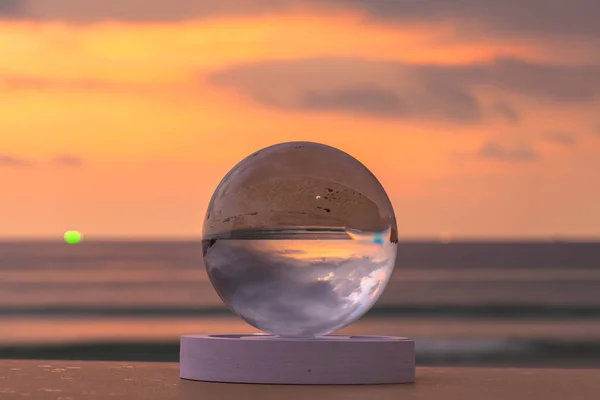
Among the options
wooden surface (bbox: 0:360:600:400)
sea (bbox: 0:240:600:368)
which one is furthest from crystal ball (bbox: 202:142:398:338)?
sea (bbox: 0:240:600:368)

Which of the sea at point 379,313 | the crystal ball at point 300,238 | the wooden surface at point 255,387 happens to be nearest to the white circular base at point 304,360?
the wooden surface at point 255,387

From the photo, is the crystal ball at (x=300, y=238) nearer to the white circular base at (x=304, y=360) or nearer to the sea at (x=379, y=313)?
the white circular base at (x=304, y=360)

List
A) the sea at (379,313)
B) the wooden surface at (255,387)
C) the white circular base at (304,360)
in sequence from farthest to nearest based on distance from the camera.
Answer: the sea at (379,313) < the white circular base at (304,360) < the wooden surface at (255,387)

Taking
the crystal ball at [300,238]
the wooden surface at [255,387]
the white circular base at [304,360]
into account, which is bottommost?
the wooden surface at [255,387]

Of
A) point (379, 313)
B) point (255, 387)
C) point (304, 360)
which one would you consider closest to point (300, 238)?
point (304, 360)

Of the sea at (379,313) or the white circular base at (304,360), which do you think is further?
the sea at (379,313)

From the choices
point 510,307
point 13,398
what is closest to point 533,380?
point 13,398

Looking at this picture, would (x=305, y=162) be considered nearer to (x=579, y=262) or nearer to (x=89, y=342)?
(x=89, y=342)

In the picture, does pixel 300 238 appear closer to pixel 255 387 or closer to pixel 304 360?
pixel 304 360

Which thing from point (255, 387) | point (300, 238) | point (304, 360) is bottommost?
point (255, 387)
